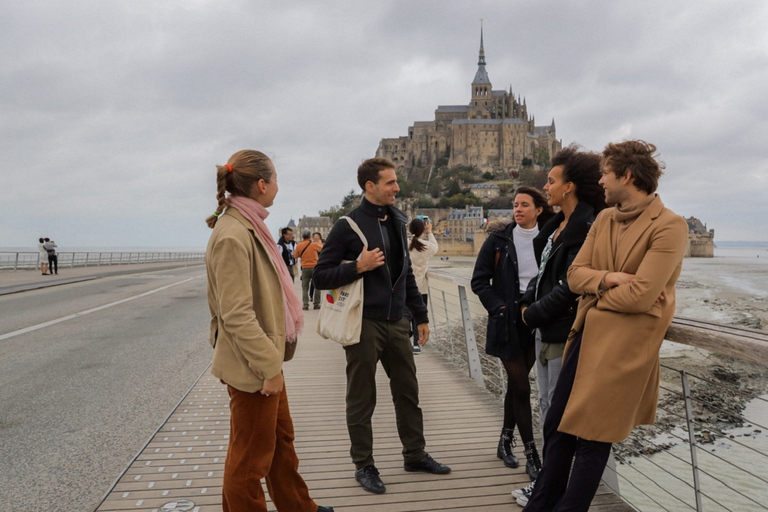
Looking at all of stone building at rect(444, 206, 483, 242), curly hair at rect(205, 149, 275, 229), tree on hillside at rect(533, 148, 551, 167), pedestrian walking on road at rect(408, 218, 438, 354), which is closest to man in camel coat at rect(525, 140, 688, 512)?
curly hair at rect(205, 149, 275, 229)

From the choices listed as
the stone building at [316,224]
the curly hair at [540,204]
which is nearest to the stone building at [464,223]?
the stone building at [316,224]

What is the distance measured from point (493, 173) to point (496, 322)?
346 feet

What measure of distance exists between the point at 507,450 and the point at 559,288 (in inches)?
52.6

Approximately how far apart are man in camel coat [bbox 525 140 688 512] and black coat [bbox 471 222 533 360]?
36.3 inches

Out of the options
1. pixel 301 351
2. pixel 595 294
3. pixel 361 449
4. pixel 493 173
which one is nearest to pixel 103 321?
pixel 301 351

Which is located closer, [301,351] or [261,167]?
[261,167]

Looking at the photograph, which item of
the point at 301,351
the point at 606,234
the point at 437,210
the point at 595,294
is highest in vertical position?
the point at 437,210

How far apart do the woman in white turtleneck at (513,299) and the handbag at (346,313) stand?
77cm

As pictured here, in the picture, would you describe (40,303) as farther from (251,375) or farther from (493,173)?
(493,173)

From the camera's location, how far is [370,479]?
9.98 feet

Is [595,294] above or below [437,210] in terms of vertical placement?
below

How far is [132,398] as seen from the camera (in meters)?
5.06

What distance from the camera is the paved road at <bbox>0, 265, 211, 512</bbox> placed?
325 cm

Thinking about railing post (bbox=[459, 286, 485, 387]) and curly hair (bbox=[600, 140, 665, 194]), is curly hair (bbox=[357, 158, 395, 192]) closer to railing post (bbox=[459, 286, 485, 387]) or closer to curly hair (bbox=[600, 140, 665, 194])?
curly hair (bbox=[600, 140, 665, 194])
